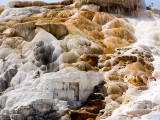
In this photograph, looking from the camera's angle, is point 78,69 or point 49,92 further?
point 78,69

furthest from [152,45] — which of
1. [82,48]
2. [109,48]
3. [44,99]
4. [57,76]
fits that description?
[44,99]

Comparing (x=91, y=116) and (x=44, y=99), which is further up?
(x=44, y=99)

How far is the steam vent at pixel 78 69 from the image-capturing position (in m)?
7.82

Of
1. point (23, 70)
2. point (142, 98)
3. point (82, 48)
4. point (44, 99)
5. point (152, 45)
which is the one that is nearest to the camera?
point (44, 99)

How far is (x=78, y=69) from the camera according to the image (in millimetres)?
9602

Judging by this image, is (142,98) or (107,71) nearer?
(142,98)

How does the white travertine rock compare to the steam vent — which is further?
the steam vent

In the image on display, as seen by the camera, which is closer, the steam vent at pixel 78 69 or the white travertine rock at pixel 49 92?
the white travertine rock at pixel 49 92

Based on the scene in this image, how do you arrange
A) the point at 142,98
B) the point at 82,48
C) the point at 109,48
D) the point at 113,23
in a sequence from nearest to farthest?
the point at 142,98
the point at 82,48
the point at 109,48
the point at 113,23

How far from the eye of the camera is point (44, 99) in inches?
307

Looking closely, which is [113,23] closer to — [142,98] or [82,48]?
[82,48]

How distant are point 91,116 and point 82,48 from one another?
384 centimetres

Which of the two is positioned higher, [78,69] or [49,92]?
[78,69]

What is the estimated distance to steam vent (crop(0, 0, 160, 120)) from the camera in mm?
7824
